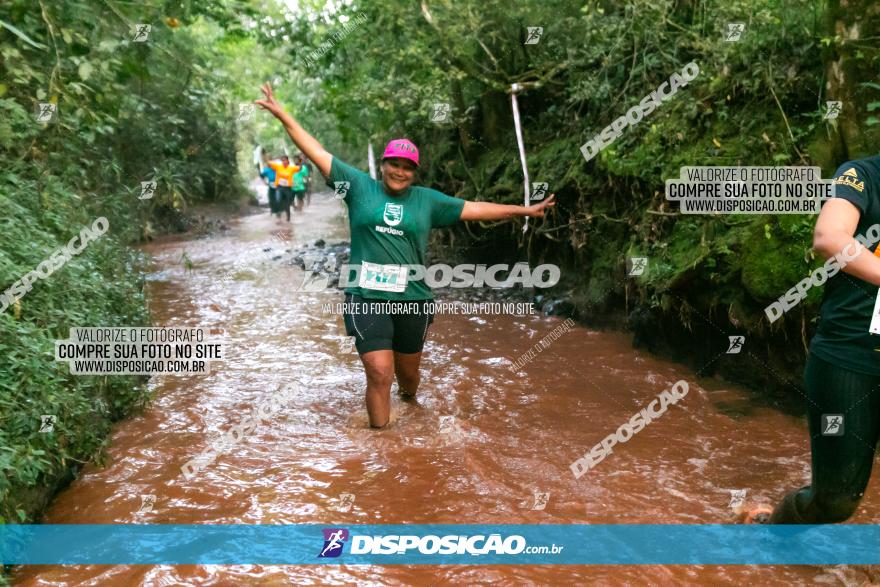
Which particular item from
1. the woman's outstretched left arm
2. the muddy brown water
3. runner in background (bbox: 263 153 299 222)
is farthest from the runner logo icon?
runner in background (bbox: 263 153 299 222)

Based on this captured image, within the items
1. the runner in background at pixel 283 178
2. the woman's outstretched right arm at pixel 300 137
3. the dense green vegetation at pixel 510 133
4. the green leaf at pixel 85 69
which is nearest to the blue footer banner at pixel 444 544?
the dense green vegetation at pixel 510 133

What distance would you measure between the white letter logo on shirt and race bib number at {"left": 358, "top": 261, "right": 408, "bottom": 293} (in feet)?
1.07

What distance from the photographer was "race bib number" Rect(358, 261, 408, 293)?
201 inches

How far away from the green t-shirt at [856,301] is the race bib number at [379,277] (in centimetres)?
291

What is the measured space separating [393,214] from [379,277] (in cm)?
48

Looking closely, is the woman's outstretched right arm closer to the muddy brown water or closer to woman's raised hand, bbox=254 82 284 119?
woman's raised hand, bbox=254 82 284 119

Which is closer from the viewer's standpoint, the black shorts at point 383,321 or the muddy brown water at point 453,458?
the muddy brown water at point 453,458

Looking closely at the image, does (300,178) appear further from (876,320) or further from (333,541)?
(876,320)

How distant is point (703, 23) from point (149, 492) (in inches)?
280

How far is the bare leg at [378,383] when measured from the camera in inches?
199

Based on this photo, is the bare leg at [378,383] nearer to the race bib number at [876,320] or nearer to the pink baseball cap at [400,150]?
the pink baseball cap at [400,150]

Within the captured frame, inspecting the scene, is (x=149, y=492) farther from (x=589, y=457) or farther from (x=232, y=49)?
(x=232, y=49)

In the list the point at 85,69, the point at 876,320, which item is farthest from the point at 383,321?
the point at 876,320

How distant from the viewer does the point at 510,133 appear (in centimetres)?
1077
